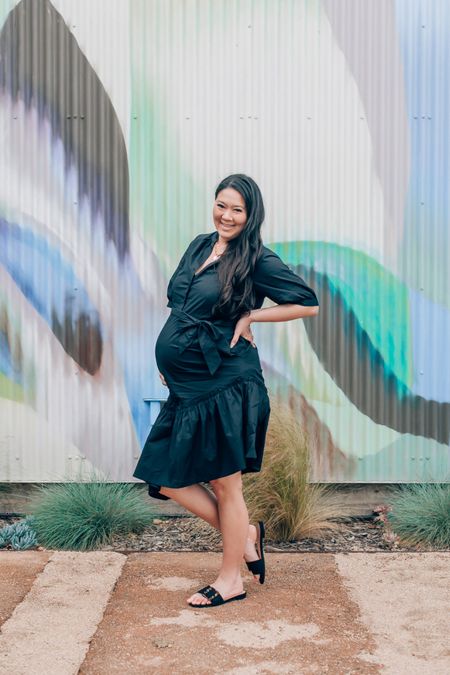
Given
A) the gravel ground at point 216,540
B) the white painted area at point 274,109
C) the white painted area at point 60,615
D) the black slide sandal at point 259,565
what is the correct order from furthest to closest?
the white painted area at point 274,109 → the gravel ground at point 216,540 → the black slide sandal at point 259,565 → the white painted area at point 60,615

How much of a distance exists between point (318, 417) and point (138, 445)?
1.16 metres

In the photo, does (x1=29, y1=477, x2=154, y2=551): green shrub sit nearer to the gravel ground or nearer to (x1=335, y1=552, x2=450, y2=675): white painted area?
the gravel ground

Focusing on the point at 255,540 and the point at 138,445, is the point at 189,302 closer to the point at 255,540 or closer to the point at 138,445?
the point at 255,540

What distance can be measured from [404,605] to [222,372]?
1.39m

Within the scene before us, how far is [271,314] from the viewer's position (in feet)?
15.6

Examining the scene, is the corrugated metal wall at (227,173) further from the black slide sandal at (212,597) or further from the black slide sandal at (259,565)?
the black slide sandal at (212,597)

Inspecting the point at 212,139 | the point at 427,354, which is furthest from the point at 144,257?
the point at 427,354

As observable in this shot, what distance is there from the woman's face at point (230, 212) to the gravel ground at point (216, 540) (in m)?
2.02

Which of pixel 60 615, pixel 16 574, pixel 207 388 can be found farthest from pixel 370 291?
pixel 60 615

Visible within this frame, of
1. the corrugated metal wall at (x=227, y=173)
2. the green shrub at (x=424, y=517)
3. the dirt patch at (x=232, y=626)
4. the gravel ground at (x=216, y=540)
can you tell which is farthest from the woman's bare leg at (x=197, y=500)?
the corrugated metal wall at (x=227, y=173)

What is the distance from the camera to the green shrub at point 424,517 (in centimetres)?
573

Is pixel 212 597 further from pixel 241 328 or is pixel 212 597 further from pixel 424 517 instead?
pixel 424 517

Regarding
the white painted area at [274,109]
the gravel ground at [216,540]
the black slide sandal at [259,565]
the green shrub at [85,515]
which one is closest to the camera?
the black slide sandal at [259,565]

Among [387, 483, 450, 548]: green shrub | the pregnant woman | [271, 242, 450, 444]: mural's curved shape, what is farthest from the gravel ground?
the pregnant woman
